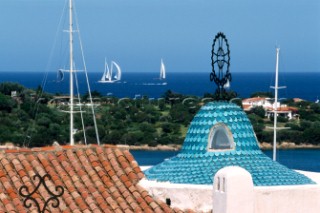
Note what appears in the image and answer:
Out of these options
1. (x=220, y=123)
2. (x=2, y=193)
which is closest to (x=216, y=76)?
(x=220, y=123)

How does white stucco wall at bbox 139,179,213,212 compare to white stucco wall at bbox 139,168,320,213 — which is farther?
white stucco wall at bbox 139,179,213,212

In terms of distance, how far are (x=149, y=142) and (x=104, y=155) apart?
70.2 meters

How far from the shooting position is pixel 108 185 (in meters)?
11.7

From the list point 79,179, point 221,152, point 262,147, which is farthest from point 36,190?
point 262,147

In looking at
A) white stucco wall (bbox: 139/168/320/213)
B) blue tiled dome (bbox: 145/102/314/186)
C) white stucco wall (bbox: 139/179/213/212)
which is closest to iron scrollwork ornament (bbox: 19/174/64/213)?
white stucco wall (bbox: 139/168/320/213)

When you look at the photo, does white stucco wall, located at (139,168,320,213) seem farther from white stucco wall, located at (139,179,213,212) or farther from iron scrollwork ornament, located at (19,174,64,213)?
iron scrollwork ornament, located at (19,174,64,213)

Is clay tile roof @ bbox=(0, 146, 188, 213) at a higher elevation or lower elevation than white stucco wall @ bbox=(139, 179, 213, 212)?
higher

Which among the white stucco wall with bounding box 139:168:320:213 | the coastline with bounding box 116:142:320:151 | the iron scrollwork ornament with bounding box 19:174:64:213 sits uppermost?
the iron scrollwork ornament with bounding box 19:174:64:213

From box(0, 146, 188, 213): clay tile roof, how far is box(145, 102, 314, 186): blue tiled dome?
1.72 m

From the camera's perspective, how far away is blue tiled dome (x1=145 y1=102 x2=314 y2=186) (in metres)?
13.8

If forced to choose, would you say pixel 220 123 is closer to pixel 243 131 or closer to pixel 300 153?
pixel 243 131

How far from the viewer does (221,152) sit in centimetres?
1402

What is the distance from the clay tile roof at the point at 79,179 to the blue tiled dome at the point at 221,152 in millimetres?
1721

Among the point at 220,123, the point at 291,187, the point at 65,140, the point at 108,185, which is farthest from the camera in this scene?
the point at 65,140
